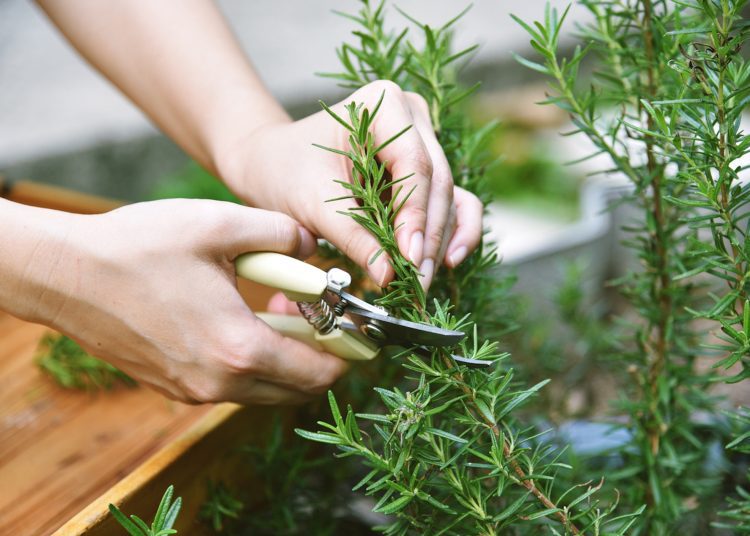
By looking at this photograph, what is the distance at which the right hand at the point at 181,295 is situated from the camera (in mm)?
674

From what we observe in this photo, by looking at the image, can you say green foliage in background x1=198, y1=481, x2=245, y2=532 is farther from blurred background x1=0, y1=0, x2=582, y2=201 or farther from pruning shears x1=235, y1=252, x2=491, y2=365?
blurred background x1=0, y1=0, x2=582, y2=201

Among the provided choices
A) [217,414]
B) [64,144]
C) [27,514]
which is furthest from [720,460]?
[64,144]

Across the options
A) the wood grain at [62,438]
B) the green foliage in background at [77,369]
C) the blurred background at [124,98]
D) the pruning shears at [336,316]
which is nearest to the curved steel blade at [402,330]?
the pruning shears at [336,316]

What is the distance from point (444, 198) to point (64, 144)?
175 cm

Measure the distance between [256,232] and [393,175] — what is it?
0.13 metres

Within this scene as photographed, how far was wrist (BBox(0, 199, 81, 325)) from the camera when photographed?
0.68 m

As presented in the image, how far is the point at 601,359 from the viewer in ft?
2.81

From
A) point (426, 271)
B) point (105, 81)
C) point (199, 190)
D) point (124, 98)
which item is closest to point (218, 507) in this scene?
point (426, 271)

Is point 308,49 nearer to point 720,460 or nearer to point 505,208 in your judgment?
point 505,208

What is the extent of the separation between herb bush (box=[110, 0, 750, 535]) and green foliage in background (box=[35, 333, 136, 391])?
0.30m

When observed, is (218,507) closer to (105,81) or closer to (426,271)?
(426,271)

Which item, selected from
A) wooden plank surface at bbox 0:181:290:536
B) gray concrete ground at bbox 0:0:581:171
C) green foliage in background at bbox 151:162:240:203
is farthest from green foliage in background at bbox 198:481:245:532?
gray concrete ground at bbox 0:0:581:171

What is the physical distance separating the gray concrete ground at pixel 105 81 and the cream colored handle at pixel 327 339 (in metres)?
1.57

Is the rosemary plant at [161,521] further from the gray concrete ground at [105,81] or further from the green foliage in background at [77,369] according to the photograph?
the gray concrete ground at [105,81]
